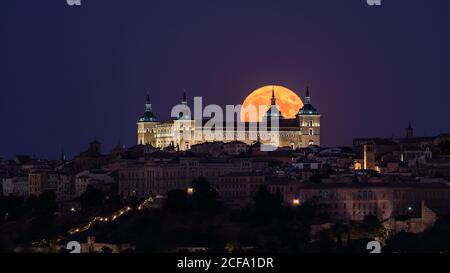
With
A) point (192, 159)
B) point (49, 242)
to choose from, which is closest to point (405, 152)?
point (192, 159)

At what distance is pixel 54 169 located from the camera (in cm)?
6888

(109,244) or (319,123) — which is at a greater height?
(319,123)

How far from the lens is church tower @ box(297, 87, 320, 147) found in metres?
81.4

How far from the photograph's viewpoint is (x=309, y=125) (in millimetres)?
82438

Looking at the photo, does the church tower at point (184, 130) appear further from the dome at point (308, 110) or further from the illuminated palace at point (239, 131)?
the dome at point (308, 110)

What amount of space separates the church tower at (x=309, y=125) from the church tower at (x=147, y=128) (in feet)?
23.3

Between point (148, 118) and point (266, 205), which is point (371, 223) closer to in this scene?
point (266, 205)

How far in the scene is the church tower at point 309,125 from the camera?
8138cm

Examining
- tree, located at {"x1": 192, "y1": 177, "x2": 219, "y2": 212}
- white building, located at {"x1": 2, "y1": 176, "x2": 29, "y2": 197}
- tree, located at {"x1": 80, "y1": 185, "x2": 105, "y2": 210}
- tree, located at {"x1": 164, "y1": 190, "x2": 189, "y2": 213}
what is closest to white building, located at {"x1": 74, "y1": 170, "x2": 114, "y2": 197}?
white building, located at {"x1": 2, "y1": 176, "x2": 29, "y2": 197}

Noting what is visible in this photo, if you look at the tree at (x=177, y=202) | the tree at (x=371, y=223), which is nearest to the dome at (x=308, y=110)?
the tree at (x=177, y=202)

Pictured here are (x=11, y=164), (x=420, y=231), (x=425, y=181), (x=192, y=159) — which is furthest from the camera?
(x=11, y=164)

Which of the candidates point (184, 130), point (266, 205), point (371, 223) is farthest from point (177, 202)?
point (184, 130)
